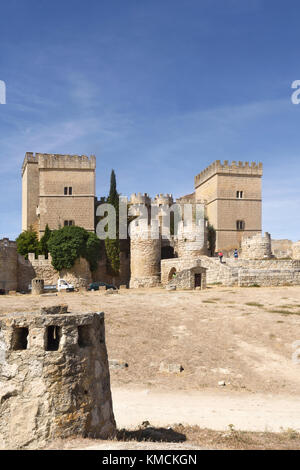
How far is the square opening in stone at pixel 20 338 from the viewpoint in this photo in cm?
642

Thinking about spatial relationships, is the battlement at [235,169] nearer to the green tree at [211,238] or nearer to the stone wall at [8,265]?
the green tree at [211,238]

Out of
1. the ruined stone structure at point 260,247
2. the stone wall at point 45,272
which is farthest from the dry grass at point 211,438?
the ruined stone structure at point 260,247

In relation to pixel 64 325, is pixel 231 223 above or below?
above

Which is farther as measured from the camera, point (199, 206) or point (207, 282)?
point (199, 206)

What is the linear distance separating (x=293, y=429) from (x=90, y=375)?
4991 mm

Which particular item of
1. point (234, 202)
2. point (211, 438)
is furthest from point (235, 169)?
point (211, 438)

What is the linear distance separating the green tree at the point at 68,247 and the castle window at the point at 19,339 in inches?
1174

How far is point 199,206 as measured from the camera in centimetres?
4938

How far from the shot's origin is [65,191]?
41.6m

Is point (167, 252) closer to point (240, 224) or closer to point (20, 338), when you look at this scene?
point (240, 224)

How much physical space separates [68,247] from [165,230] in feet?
40.6
